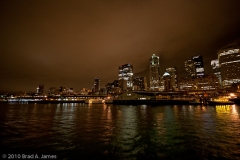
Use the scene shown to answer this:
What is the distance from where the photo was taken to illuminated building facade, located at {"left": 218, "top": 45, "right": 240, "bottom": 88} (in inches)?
6800

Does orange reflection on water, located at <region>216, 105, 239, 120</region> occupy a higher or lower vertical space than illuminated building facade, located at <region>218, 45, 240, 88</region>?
lower

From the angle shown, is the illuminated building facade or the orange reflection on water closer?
the orange reflection on water

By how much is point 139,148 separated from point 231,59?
744ft

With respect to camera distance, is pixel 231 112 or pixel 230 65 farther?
pixel 230 65

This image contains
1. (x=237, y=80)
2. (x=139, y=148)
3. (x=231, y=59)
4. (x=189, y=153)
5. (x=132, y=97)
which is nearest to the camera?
(x=189, y=153)

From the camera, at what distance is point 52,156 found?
424 inches

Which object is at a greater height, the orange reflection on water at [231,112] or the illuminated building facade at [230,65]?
the illuminated building facade at [230,65]

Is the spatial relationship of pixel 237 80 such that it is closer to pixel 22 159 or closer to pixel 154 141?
pixel 154 141

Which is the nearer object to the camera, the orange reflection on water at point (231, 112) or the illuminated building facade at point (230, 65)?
the orange reflection on water at point (231, 112)

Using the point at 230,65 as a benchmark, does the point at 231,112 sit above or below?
below

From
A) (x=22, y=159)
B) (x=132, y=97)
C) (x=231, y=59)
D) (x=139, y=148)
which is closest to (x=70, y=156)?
(x=22, y=159)

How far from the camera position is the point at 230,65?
180 m

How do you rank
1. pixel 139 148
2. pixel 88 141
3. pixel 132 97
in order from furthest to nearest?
pixel 132 97, pixel 88 141, pixel 139 148

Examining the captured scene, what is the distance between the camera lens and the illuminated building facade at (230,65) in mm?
172712
